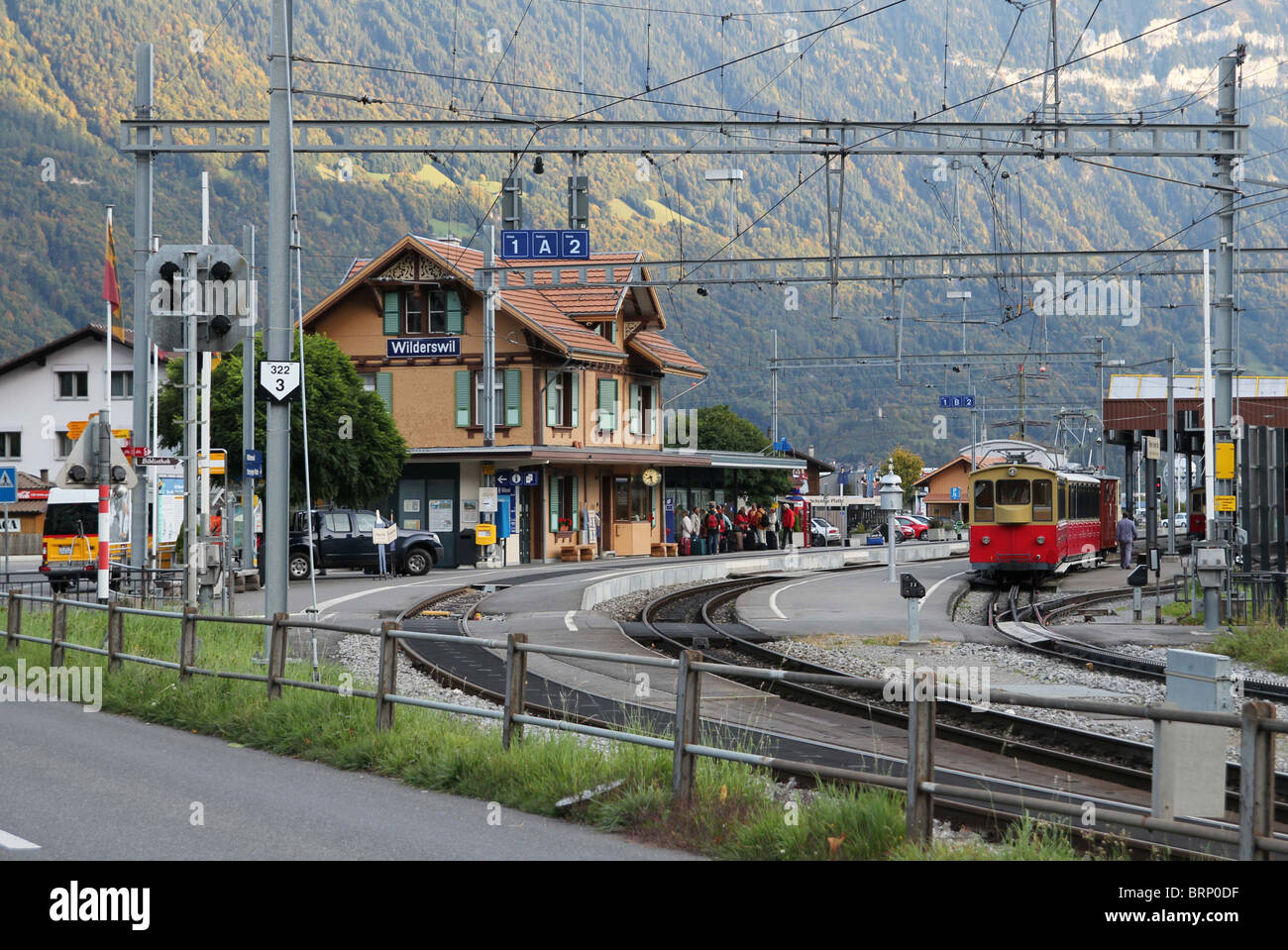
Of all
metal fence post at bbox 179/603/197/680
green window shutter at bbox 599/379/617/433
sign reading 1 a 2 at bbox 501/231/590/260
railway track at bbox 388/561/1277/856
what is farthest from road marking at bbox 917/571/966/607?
metal fence post at bbox 179/603/197/680

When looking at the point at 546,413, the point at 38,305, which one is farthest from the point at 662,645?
the point at 38,305

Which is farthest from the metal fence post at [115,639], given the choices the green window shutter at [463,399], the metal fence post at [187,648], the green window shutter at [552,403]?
the green window shutter at [463,399]

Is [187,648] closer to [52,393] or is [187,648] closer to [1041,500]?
[1041,500]

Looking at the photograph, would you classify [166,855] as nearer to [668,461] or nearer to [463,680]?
[463,680]

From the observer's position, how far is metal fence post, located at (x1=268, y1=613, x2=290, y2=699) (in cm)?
1275

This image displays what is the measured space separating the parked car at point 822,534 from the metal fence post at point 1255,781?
67270mm

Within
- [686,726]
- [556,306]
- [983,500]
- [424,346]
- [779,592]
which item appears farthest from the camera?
[556,306]

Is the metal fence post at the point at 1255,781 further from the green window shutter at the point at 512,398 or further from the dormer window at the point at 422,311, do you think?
the dormer window at the point at 422,311

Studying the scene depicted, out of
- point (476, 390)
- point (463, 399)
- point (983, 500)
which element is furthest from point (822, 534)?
point (983, 500)

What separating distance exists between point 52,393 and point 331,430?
1432 inches

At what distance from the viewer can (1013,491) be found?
1473 inches

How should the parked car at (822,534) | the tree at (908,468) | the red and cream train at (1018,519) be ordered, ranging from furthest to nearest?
1. the tree at (908,468)
2. the parked car at (822,534)
3. the red and cream train at (1018,519)

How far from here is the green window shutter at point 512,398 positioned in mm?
49188

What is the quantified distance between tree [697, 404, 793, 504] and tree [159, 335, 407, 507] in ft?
137
